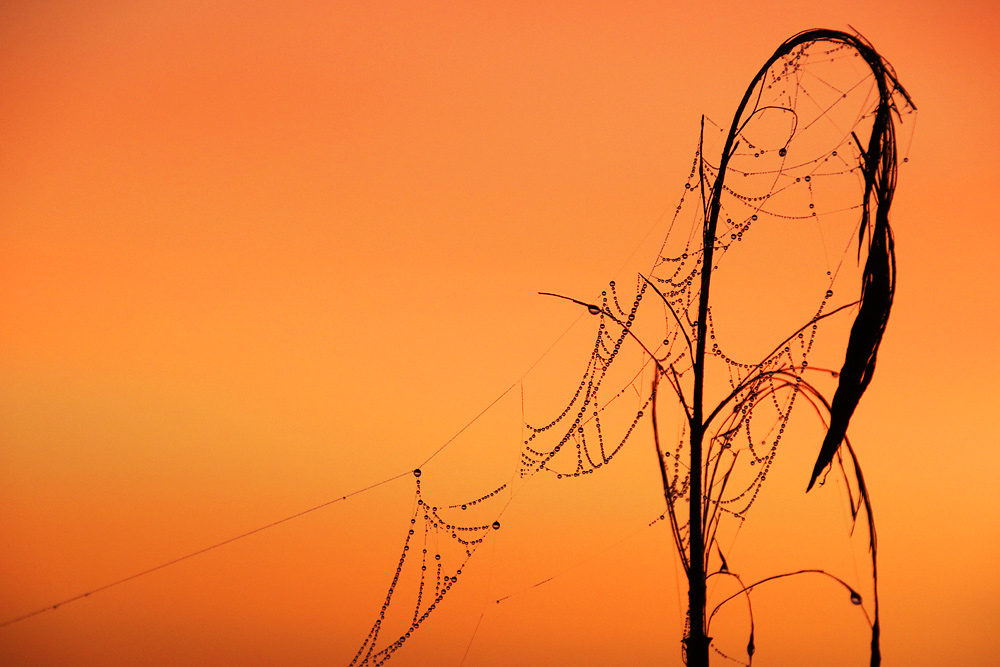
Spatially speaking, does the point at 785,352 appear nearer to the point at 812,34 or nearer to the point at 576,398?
the point at 576,398

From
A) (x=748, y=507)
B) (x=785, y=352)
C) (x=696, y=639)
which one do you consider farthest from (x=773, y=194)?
(x=696, y=639)

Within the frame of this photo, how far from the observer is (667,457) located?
5.58 m

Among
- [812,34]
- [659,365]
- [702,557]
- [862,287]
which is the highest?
[812,34]

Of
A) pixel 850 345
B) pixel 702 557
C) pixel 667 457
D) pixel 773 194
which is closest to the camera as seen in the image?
pixel 850 345

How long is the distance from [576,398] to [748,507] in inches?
50.7

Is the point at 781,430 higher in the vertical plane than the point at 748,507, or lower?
higher

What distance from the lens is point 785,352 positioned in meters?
5.64

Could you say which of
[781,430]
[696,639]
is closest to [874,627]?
[696,639]

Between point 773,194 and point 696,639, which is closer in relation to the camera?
point 696,639

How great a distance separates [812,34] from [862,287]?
1390mm

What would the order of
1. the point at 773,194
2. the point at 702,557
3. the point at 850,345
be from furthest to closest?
the point at 773,194 < the point at 702,557 < the point at 850,345

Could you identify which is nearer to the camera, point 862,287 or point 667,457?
point 862,287

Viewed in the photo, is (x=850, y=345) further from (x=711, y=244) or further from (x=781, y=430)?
(x=781, y=430)

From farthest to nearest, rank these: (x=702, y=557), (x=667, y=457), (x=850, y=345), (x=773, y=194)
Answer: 1. (x=773, y=194)
2. (x=667, y=457)
3. (x=702, y=557)
4. (x=850, y=345)
